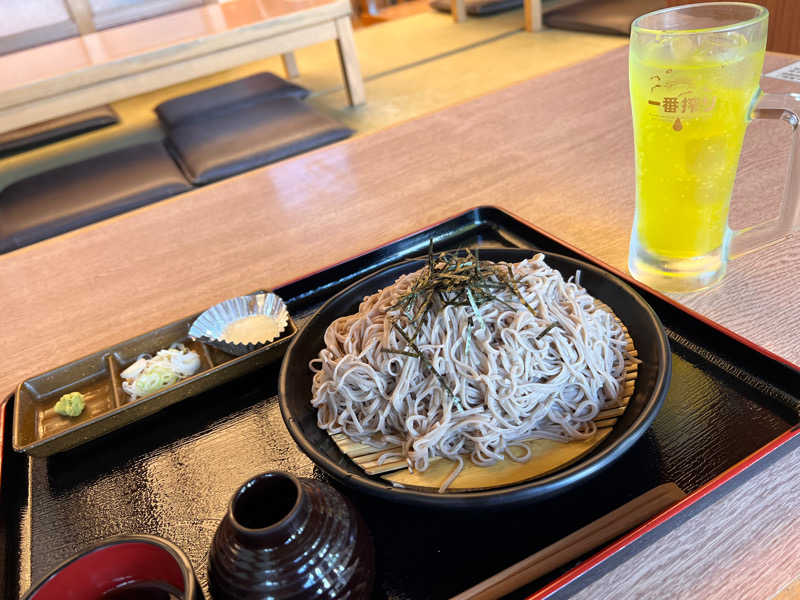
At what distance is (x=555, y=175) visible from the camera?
125 centimetres

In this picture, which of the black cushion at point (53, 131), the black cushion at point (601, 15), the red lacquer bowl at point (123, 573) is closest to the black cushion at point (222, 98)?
the black cushion at point (53, 131)

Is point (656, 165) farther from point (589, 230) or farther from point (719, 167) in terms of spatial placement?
point (589, 230)

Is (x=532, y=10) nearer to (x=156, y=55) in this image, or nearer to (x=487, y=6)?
(x=487, y=6)

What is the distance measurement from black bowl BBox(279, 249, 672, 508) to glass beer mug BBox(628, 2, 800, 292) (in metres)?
0.14

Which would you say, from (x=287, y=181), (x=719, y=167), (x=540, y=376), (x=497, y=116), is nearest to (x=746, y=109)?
(x=719, y=167)

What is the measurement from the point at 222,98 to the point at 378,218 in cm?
255

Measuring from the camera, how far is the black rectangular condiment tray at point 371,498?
62 cm

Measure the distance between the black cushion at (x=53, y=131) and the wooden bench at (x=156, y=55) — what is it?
0.54 meters

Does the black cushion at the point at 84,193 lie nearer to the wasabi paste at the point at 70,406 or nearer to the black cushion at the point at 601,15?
the wasabi paste at the point at 70,406

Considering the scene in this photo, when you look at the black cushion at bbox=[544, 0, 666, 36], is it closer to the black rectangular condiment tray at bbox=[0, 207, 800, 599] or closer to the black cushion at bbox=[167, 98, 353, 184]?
the black cushion at bbox=[167, 98, 353, 184]

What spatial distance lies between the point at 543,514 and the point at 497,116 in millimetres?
1135

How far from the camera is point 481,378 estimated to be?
2.28 ft

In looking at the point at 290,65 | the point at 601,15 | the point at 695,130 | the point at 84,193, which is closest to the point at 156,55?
the point at 84,193

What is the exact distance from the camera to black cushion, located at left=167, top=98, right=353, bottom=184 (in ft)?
8.56
